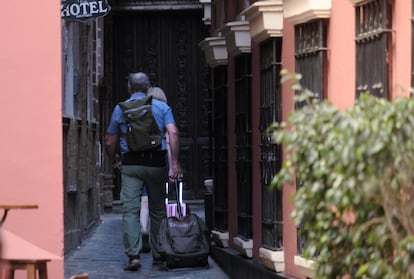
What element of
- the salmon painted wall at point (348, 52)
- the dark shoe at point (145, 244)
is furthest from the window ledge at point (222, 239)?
the salmon painted wall at point (348, 52)

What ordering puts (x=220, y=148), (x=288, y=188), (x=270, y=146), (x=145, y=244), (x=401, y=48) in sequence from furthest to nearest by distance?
(x=145, y=244) → (x=220, y=148) → (x=270, y=146) → (x=288, y=188) → (x=401, y=48)

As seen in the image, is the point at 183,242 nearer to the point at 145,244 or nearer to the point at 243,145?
the point at 243,145

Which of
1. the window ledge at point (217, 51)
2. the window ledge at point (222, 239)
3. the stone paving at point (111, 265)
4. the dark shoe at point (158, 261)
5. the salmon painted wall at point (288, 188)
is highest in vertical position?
the window ledge at point (217, 51)

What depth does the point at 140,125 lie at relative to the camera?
41.1 ft

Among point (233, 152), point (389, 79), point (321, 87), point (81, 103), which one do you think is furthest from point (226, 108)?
point (389, 79)

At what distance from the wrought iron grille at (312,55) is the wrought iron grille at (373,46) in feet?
2.60

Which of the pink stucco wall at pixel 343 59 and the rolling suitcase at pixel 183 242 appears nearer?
the pink stucco wall at pixel 343 59

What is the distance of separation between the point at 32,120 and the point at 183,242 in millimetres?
3731

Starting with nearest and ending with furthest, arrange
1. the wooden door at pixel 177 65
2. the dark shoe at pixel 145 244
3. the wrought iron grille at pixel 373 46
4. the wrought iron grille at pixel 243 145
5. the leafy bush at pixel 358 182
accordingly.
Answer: the leafy bush at pixel 358 182
the wrought iron grille at pixel 373 46
the wrought iron grille at pixel 243 145
the dark shoe at pixel 145 244
the wooden door at pixel 177 65

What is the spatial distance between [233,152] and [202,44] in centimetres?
183

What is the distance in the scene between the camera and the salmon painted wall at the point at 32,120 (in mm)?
9227

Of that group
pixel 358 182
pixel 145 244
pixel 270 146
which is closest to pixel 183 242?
pixel 145 244

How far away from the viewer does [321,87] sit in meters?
8.95

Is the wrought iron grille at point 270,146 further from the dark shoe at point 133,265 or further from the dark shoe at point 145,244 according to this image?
the dark shoe at point 145,244
